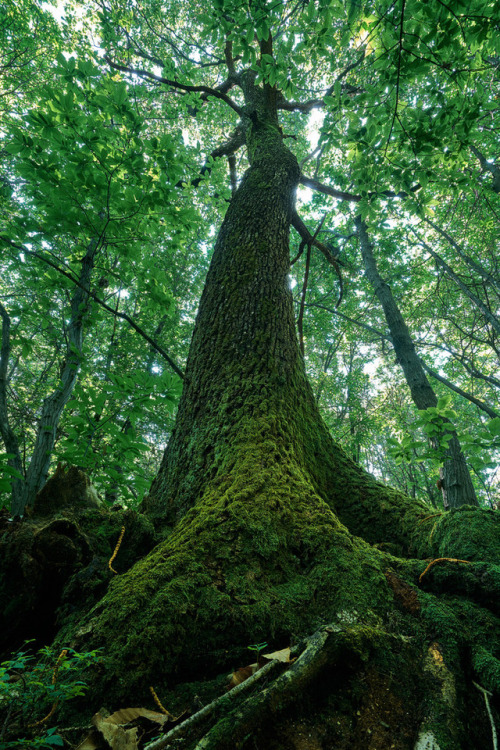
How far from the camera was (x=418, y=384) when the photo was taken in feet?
21.3

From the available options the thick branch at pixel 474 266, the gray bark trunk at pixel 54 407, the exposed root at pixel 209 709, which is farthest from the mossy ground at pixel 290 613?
the thick branch at pixel 474 266

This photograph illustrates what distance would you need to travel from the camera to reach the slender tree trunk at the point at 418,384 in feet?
18.4

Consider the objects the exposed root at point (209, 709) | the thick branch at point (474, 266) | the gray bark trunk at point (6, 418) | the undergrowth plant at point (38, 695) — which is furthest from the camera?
the thick branch at point (474, 266)

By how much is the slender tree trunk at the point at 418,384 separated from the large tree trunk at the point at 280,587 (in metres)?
2.98

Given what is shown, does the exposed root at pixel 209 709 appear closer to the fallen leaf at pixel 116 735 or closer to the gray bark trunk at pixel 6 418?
the fallen leaf at pixel 116 735

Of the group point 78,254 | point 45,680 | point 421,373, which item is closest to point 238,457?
point 45,680

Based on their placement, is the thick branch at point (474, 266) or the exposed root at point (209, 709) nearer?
the exposed root at point (209, 709)

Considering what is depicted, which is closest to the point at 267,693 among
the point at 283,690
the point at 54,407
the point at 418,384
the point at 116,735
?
the point at 283,690

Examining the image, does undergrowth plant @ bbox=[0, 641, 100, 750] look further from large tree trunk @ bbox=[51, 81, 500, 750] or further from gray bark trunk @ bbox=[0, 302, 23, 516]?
gray bark trunk @ bbox=[0, 302, 23, 516]

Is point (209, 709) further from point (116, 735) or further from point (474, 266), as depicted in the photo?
point (474, 266)

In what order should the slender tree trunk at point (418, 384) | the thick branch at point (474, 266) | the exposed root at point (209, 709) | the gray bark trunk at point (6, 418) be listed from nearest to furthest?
1. the exposed root at point (209, 709)
2. the gray bark trunk at point (6, 418)
3. the slender tree trunk at point (418, 384)
4. the thick branch at point (474, 266)

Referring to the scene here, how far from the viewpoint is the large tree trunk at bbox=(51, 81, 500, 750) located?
0.84 meters

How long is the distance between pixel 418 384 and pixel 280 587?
618cm

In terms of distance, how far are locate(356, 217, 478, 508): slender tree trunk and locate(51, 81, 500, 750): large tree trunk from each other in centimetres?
298
